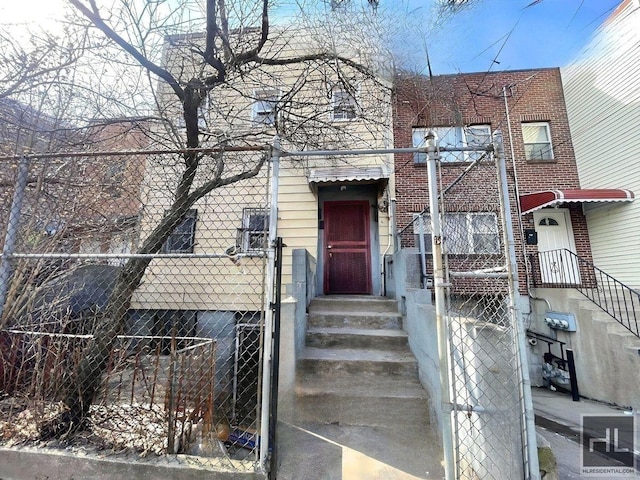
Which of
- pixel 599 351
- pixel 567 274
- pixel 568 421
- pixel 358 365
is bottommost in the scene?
pixel 568 421

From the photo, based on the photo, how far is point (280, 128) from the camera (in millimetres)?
4484

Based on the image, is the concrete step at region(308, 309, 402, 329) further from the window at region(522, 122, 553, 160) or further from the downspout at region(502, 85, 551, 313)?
the window at region(522, 122, 553, 160)

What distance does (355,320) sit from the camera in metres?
4.27

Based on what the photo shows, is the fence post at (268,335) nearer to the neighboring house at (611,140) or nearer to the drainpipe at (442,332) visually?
A: the drainpipe at (442,332)

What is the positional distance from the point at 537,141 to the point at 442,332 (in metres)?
9.47

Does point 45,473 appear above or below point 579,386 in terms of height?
above

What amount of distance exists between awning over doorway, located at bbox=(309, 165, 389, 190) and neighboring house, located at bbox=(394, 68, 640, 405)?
1.38 meters

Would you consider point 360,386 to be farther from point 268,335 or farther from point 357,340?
point 268,335

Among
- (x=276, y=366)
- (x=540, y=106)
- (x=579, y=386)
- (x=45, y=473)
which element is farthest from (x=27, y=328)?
(x=540, y=106)

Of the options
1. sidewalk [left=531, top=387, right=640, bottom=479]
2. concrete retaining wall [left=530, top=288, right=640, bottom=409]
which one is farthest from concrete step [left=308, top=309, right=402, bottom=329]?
concrete retaining wall [left=530, top=288, right=640, bottom=409]

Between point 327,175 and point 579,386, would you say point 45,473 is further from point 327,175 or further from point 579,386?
point 579,386

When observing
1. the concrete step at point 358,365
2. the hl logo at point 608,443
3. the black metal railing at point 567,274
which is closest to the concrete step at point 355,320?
the concrete step at point 358,365

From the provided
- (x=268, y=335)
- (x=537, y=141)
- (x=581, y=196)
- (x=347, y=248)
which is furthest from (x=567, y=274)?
(x=268, y=335)

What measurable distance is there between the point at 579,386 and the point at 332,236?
6.38m
